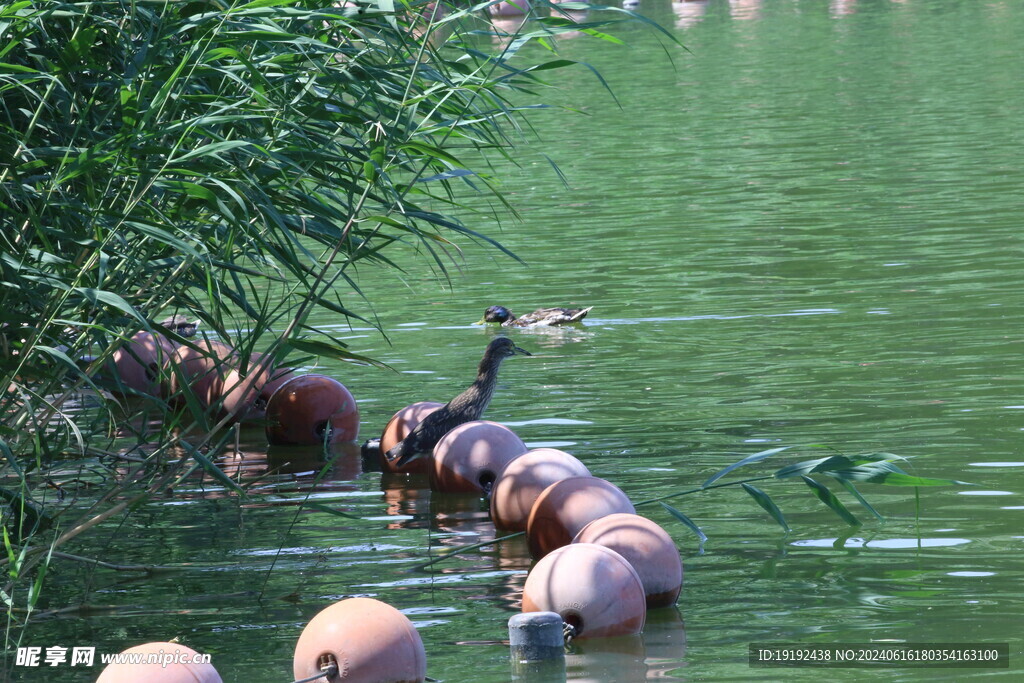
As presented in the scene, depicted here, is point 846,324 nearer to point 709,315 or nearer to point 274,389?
point 709,315

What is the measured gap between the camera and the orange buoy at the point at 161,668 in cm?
601

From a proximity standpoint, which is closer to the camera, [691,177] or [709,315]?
[709,315]

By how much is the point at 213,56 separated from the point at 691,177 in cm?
1946

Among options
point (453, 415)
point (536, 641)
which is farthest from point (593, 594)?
point (453, 415)

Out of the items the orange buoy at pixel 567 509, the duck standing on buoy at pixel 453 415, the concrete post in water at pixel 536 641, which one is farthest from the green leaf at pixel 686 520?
the duck standing on buoy at pixel 453 415

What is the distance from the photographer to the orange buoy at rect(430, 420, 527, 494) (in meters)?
10.3

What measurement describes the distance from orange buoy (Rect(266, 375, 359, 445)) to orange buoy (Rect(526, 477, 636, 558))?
12.0 feet

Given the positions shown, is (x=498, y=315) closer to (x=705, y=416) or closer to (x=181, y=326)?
(x=181, y=326)

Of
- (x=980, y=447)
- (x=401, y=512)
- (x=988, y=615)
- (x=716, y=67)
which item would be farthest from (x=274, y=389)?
(x=716, y=67)

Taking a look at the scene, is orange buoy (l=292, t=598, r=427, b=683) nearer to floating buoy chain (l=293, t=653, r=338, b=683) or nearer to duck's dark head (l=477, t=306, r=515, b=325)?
floating buoy chain (l=293, t=653, r=338, b=683)

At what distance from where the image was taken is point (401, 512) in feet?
32.8

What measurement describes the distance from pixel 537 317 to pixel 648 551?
8.29 metres

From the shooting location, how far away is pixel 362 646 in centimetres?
645

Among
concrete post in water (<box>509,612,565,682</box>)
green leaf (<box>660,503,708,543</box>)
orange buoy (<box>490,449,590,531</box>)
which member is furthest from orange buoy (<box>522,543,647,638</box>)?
orange buoy (<box>490,449,590,531</box>)
